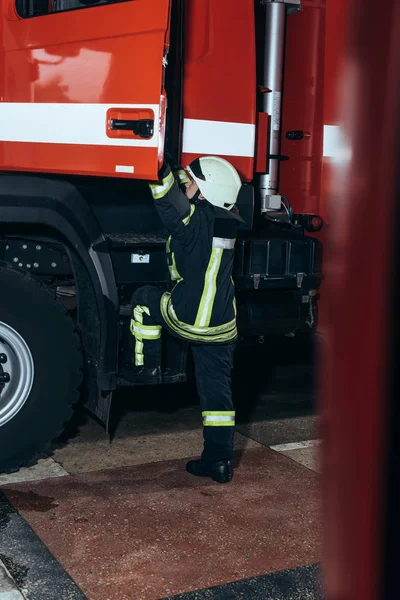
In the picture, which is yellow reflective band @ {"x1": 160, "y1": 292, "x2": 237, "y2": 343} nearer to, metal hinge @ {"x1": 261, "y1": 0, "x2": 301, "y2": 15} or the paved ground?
the paved ground

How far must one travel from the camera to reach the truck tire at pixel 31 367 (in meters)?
4.06

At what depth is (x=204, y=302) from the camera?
4125mm

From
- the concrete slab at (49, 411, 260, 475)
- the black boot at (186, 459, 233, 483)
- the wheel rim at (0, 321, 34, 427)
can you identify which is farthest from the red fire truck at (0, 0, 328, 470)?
the black boot at (186, 459, 233, 483)

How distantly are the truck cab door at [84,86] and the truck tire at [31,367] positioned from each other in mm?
600

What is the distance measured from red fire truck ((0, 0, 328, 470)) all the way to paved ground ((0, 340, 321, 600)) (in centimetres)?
40

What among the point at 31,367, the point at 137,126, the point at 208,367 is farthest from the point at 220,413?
the point at 137,126

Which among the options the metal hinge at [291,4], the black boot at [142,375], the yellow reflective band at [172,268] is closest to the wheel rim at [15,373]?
the black boot at [142,375]

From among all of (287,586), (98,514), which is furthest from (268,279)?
(287,586)

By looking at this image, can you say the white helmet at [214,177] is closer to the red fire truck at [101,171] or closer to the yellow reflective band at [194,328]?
the red fire truck at [101,171]

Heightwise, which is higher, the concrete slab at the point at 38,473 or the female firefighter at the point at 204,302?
the female firefighter at the point at 204,302

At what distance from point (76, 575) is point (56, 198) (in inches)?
67.0

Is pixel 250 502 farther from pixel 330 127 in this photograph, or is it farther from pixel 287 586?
pixel 330 127

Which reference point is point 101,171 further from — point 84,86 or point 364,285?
point 364,285

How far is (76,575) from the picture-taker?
3.21 meters
